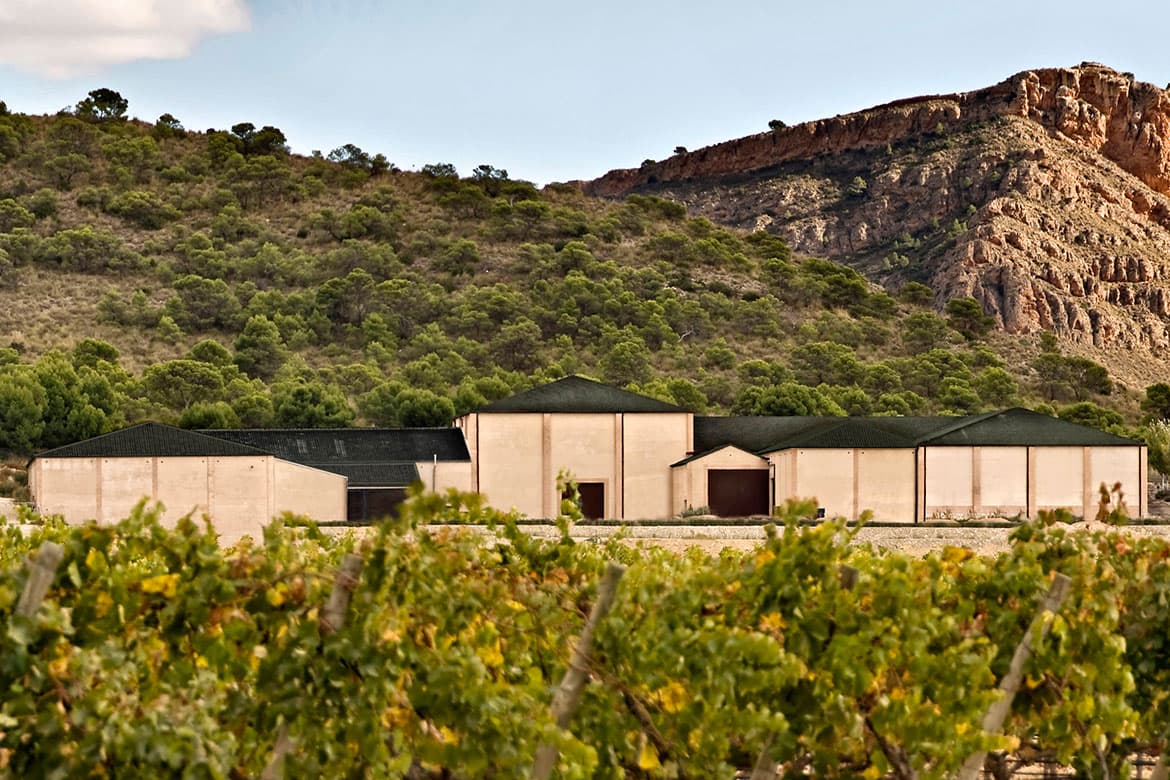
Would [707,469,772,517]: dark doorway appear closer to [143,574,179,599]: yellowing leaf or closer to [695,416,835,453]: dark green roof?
[695,416,835,453]: dark green roof

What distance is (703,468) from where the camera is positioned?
156ft

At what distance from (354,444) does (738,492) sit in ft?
43.0

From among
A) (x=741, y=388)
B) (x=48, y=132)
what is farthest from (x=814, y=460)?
(x=48, y=132)

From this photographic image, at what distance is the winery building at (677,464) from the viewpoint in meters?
46.9

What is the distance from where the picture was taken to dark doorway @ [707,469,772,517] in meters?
48.4

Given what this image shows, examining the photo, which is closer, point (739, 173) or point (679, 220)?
point (679, 220)

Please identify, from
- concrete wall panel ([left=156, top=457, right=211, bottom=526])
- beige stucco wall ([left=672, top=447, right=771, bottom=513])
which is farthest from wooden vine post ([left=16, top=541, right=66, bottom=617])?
beige stucco wall ([left=672, top=447, right=771, bottom=513])

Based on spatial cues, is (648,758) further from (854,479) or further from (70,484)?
(854,479)

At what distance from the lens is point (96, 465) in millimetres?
→ 42250

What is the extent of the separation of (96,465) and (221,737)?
38602 mm

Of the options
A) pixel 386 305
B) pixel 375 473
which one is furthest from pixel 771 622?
pixel 386 305

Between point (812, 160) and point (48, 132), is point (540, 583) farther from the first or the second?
point (812, 160)

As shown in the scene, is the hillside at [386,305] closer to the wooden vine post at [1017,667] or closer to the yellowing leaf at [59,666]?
the wooden vine post at [1017,667]

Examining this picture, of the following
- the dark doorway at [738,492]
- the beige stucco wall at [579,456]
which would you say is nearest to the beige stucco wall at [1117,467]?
the dark doorway at [738,492]
